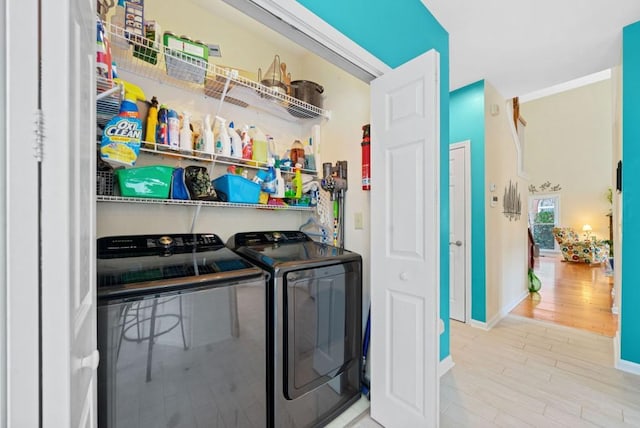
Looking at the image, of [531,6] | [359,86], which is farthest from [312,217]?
[531,6]

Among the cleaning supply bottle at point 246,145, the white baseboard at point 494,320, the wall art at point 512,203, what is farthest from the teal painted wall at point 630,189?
the cleaning supply bottle at point 246,145

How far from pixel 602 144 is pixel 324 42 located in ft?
35.9

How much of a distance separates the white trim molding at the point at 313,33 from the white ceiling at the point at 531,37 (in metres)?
0.93

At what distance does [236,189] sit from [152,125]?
59cm

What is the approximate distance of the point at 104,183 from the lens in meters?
1.40

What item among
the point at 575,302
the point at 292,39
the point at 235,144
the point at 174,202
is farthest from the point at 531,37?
the point at 575,302

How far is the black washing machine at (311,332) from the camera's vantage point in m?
1.31

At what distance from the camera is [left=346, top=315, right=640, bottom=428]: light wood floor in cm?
164

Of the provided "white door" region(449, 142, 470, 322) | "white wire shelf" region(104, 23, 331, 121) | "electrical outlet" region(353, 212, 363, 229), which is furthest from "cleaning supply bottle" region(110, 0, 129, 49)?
"white door" region(449, 142, 470, 322)

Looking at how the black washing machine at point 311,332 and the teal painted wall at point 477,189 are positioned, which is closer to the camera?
the black washing machine at point 311,332

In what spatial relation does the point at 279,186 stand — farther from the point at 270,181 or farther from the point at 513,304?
the point at 513,304

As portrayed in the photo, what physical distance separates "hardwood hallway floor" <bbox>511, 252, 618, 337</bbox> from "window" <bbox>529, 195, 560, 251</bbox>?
3.69 metres

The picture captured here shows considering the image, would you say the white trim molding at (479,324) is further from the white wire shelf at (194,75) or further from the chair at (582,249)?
the chair at (582,249)

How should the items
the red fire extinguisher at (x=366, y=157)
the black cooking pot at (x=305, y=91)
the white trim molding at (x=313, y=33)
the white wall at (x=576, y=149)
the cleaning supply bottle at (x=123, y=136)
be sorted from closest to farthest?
the white trim molding at (x=313, y=33) → the cleaning supply bottle at (x=123, y=136) → the red fire extinguisher at (x=366, y=157) → the black cooking pot at (x=305, y=91) → the white wall at (x=576, y=149)
